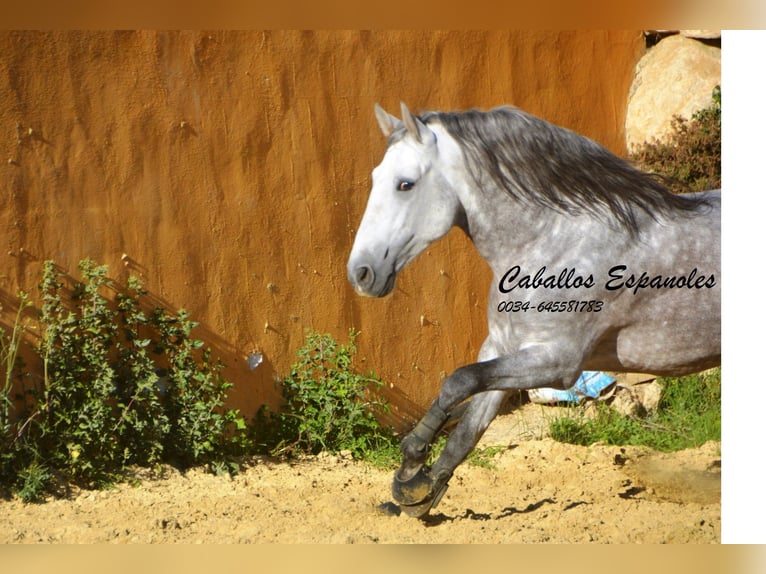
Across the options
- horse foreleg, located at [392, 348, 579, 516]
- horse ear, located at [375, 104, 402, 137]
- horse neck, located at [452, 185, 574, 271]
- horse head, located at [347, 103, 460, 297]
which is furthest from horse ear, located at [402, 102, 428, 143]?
horse foreleg, located at [392, 348, 579, 516]

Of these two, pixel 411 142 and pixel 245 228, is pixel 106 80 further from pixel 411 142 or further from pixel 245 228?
pixel 411 142

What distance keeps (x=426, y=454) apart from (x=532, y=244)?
3.61 feet

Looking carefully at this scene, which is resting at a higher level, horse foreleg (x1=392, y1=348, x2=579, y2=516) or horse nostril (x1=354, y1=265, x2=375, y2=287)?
horse nostril (x1=354, y1=265, x2=375, y2=287)

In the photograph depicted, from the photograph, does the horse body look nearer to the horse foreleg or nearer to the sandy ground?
the horse foreleg

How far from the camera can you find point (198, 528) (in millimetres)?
5207

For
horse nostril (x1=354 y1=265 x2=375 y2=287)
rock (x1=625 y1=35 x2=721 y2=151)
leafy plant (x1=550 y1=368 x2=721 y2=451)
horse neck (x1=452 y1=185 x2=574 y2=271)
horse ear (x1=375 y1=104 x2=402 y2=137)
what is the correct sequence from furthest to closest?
rock (x1=625 y1=35 x2=721 y2=151) → leafy plant (x1=550 y1=368 x2=721 y2=451) → horse ear (x1=375 y1=104 x2=402 y2=137) → horse neck (x1=452 y1=185 x2=574 y2=271) → horse nostril (x1=354 y1=265 x2=375 y2=287)

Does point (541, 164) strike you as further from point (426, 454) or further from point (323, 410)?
point (323, 410)

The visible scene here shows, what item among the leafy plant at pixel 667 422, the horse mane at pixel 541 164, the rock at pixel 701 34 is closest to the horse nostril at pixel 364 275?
the horse mane at pixel 541 164

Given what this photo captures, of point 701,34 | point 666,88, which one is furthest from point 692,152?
point 701,34

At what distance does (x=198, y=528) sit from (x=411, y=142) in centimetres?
212

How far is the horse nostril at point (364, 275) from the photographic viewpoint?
4957 millimetres

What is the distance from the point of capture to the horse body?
4.97m

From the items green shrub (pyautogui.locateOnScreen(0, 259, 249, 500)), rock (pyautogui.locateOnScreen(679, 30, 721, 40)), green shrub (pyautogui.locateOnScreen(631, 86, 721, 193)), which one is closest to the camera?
green shrub (pyautogui.locateOnScreen(0, 259, 249, 500))
